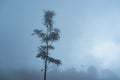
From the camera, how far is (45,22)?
41594mm

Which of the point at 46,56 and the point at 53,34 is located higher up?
the point at 53,34

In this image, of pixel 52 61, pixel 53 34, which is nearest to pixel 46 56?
pixel 52 61

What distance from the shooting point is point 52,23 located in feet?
137

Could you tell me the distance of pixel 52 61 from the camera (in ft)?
131

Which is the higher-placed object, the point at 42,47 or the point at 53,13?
the point at 53,13

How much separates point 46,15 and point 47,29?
2.43m

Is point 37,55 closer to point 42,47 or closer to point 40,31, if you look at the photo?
point 42,47

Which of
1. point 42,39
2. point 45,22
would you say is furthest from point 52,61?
point 45,22

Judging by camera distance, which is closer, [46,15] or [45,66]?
[45,66]

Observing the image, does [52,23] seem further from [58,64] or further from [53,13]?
[58,64]

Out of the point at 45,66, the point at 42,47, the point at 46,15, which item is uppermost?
the point at 46,15

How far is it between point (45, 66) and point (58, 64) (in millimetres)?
2337

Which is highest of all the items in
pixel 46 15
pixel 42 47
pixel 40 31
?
pixel 46 15

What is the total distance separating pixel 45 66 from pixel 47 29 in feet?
20.4
